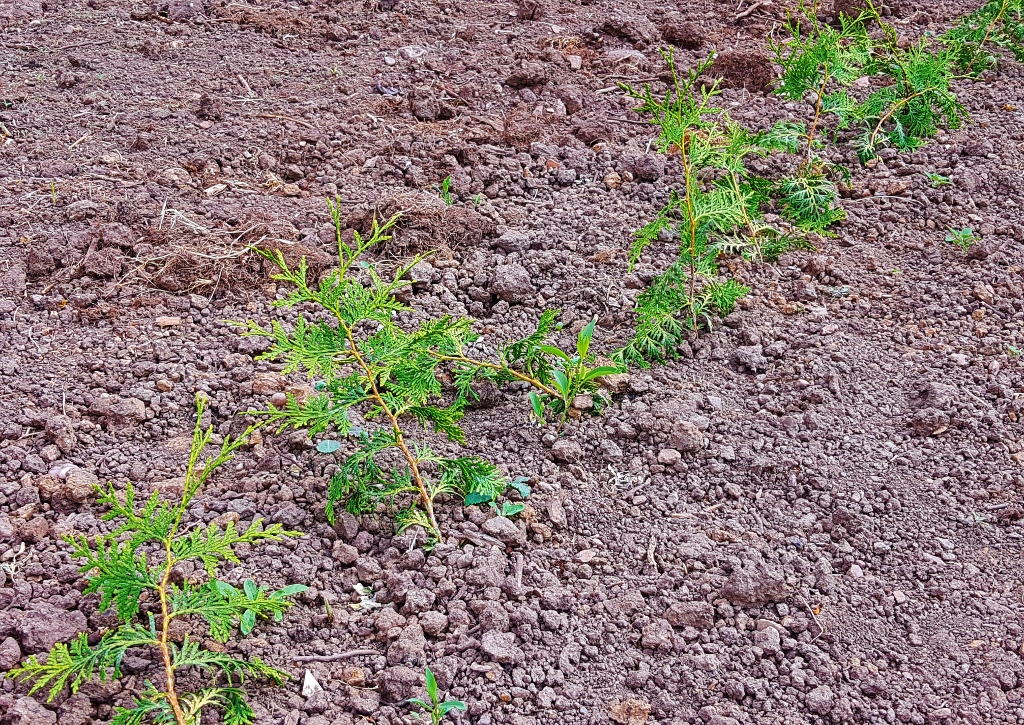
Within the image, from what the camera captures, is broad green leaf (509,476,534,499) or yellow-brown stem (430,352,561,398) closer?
broad green leaf (509,476,534,499)

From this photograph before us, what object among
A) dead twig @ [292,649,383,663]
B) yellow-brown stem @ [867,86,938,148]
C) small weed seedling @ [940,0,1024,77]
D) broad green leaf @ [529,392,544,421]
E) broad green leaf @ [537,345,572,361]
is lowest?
dead twig @ [292,649,383,663]

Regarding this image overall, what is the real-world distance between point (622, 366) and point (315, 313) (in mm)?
1090

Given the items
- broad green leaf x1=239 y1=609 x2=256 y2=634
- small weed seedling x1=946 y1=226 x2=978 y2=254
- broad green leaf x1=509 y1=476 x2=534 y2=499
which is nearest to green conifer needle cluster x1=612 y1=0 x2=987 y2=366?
small weed seedling x1=946 y1=226 x2=978 y2=254

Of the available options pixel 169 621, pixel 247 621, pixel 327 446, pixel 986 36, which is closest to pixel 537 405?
pixel 327 446

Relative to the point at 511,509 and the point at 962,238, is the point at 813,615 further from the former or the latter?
the point at 962,238

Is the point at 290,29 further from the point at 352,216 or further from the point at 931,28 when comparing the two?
the point at 931,28

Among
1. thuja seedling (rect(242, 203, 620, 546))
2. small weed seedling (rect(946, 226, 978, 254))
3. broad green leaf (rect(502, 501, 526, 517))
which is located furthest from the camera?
small weed seedling (rect(946, 226, 978, 254))

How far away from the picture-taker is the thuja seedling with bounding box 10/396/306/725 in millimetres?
2020

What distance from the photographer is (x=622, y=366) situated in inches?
115

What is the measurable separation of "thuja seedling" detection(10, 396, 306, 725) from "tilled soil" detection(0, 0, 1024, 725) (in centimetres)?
6

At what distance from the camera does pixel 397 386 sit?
2533mm

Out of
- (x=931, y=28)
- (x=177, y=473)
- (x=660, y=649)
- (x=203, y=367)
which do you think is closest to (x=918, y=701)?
(x=660, y=649)

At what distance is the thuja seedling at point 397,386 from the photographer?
2.39 m

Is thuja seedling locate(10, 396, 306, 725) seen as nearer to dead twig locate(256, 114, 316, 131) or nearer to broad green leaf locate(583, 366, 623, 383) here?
broad green leaf locate(583, 366, 623, 383)
